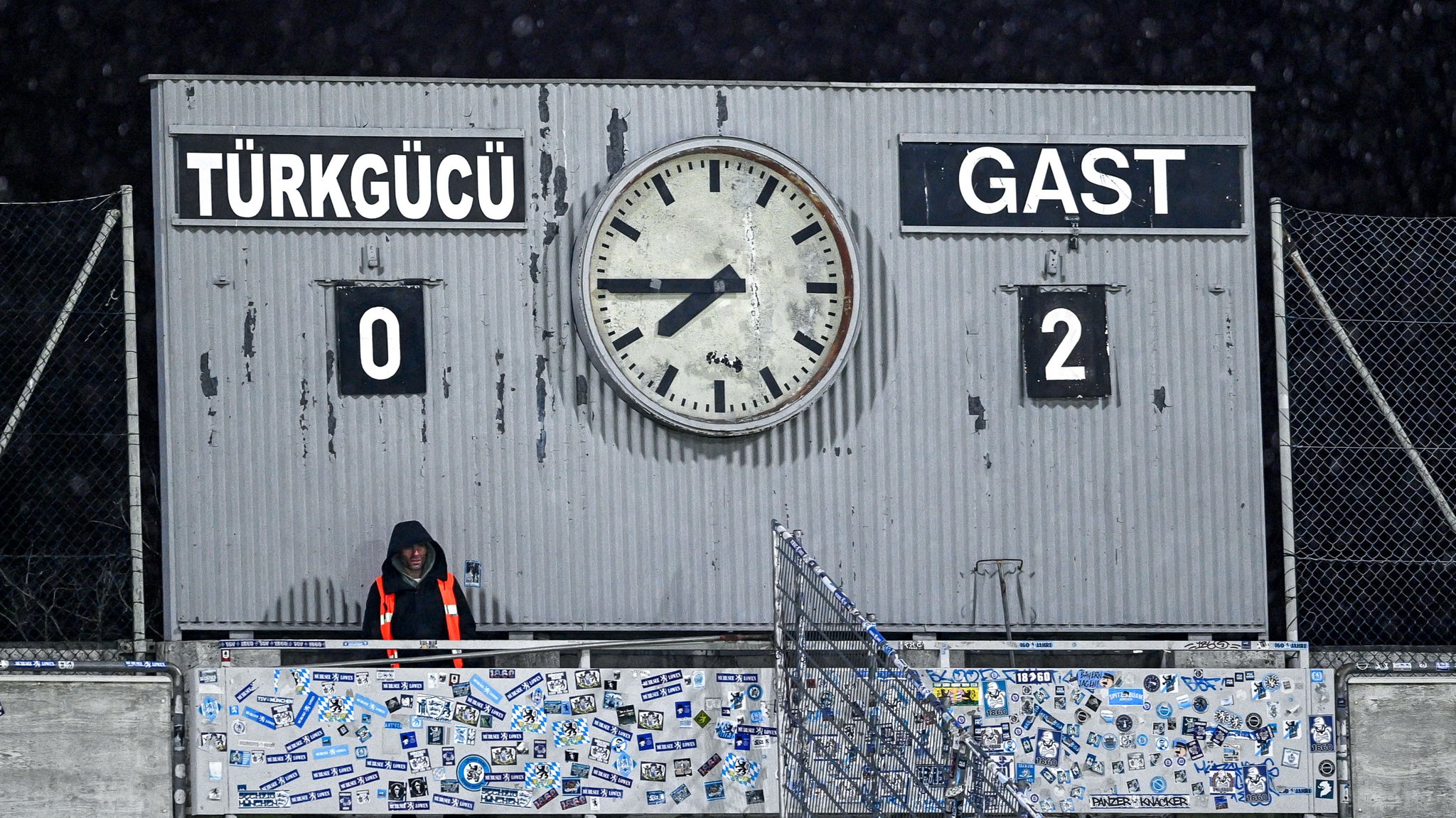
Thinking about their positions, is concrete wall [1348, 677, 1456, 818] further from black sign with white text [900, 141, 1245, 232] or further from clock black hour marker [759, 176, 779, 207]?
clock black hour marker [759, 176, 779, 207]

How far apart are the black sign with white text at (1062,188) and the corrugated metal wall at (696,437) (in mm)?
153

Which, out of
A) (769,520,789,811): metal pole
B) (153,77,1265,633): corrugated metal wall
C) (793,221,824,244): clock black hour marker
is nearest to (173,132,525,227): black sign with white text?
(153,77,1265,633): corrugated metal wall

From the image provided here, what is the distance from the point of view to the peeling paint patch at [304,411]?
1334 cm

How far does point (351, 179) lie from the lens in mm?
13492

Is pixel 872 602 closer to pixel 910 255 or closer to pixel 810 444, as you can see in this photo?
pixel 810 444

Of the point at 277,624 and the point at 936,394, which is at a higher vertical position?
the point at 936,394

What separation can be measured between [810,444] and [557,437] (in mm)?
1961

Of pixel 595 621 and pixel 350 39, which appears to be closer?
pixel 595 621

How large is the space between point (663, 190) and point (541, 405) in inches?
75.4

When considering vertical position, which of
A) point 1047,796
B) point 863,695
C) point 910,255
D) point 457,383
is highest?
point 910,255

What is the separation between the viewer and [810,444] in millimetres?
13781

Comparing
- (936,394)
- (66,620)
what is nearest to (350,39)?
(66,620)

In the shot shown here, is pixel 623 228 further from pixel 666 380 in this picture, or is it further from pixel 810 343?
pixel 810 343

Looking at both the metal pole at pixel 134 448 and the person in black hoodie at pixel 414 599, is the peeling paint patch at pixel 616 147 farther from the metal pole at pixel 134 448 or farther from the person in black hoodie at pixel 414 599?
the metal pole at pixel 134 448
